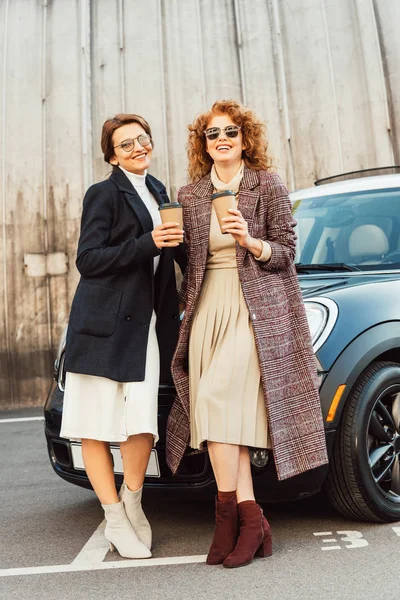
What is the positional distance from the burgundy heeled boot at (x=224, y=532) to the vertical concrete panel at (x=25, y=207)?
662cm

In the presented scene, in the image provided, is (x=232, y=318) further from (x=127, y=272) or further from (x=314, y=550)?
(x=314, y=550)

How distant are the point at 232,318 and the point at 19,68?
310 inches

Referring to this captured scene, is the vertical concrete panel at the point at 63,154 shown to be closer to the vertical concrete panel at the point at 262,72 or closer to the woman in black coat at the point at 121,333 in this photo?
the vertical concrete panel at the point at 262,72

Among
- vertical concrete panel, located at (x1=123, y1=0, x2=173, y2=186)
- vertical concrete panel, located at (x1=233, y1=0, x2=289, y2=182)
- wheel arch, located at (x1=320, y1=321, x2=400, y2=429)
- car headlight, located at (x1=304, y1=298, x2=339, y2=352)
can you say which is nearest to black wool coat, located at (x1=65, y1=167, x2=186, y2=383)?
car headlight, located at (x1=304, y1=298, x2=339, y2=352)

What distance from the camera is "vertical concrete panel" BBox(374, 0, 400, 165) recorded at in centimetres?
985

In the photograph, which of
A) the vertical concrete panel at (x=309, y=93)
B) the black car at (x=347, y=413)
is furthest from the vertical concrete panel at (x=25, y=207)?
the black car at (x=347, y=413)

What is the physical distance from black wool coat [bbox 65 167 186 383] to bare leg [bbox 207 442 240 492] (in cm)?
42

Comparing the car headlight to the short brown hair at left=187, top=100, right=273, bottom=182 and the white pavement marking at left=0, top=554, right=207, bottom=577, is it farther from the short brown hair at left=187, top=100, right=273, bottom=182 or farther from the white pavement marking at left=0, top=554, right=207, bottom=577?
the white pavement marking at left=0, top=554, right=207, bottom=577

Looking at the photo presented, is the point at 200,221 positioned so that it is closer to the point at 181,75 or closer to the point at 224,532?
the point at 224,532

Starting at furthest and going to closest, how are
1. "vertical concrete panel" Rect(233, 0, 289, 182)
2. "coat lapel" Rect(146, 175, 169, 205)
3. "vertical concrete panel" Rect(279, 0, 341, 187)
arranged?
1. "vertical concrete panel" Rect(233, 0, 289, 182)
2. "vertical concrete panel" Rect(279, 0, 341, 187)
3. "coat lapel" Rect(146, 175, 169, 205)

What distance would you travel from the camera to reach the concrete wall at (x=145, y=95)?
9797 millimetres

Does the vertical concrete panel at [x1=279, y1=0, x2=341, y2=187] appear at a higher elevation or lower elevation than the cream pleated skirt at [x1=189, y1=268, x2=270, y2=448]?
higher

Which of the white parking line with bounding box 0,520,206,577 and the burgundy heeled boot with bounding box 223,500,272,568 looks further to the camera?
the white parking line with bounding box 0,520,206,577

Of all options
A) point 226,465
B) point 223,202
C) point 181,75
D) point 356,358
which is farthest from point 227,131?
point 181,75
